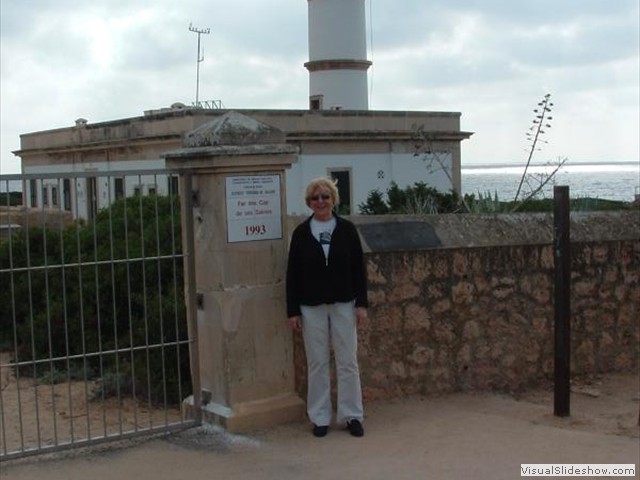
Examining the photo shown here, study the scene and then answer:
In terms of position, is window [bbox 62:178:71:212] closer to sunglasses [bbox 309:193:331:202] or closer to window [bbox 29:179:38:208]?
window [bbox 29:179:38:208]

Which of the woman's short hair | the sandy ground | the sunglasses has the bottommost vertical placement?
the sandy ground

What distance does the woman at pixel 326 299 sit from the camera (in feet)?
19.0

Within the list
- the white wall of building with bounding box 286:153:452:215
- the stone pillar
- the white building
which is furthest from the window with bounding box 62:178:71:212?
the white wall of building with bounding box 286:153:452:215

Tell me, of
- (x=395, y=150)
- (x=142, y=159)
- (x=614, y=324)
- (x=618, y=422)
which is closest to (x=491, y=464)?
(x=618, y=422)

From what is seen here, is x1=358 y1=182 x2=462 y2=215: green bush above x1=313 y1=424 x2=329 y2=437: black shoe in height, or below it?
above

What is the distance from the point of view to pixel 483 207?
10703mm

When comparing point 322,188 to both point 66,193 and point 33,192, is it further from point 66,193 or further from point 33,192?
point 33,192

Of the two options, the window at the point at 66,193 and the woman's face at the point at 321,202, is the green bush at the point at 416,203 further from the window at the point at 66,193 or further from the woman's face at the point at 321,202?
the window at the point at 66,193

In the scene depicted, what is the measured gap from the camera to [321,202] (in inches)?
229

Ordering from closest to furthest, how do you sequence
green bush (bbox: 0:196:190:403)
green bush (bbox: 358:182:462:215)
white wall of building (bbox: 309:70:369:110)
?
green bush (bbox: 0:196:190:403) → green bush (bbox: 358:182:462:215) → white wall of building (bbox: 309:70:369:110)

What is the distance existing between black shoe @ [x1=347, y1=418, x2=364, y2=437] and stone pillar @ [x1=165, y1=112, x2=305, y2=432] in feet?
1.55

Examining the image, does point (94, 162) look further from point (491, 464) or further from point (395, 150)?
point (491, 464)

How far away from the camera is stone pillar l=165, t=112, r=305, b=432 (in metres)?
5.84

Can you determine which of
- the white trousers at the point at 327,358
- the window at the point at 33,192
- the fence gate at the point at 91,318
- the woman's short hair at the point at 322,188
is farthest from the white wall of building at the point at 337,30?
the white trousers at the point at 327,358
